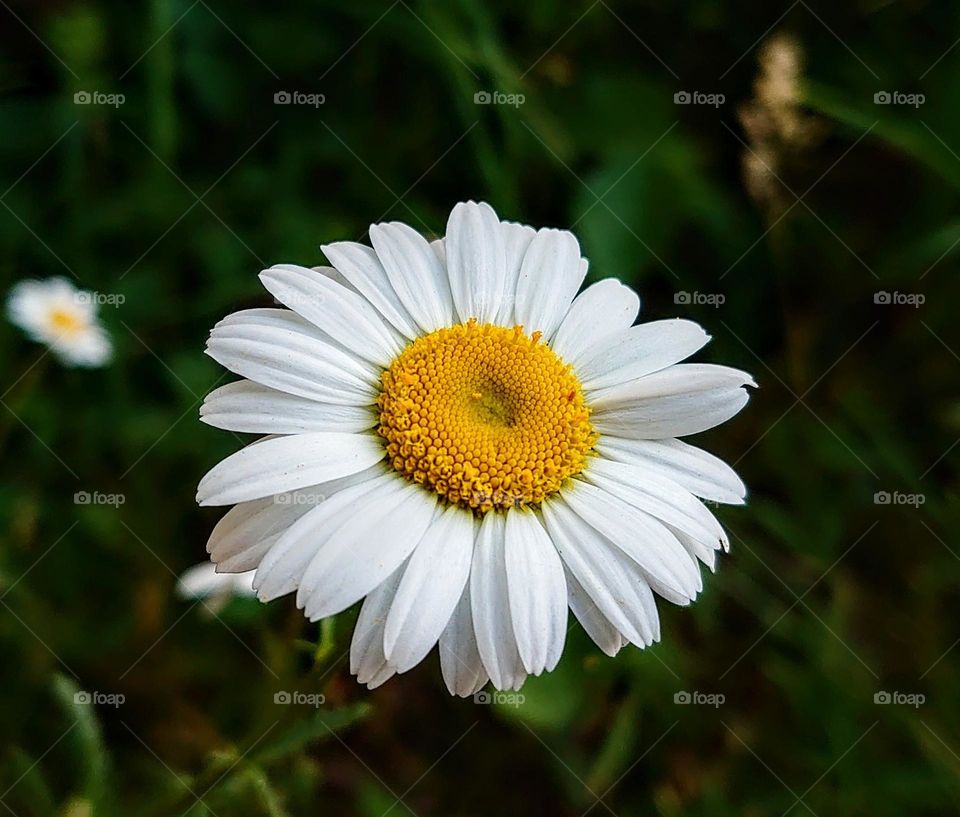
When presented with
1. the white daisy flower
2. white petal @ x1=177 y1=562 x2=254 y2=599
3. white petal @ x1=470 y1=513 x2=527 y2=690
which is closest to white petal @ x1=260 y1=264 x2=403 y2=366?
the white daisy flower

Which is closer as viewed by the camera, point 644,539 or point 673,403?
point 644,539

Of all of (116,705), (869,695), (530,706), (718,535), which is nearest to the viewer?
(718,535)

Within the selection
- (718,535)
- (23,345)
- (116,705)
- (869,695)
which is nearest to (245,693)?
(116,705)

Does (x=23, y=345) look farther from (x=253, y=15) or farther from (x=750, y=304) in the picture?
(x=750, y=304)

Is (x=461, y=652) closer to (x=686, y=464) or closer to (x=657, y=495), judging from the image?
(x=657, y=495)

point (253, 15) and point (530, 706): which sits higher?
point (253, 15)

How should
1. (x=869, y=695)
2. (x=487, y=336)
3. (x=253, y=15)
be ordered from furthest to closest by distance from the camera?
(x=253, y=15) → (x=869, y=695) → (x=487, y=336)

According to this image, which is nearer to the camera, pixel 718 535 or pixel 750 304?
pixel 718 535

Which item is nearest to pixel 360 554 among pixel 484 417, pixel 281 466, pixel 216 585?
pixel 281 466
